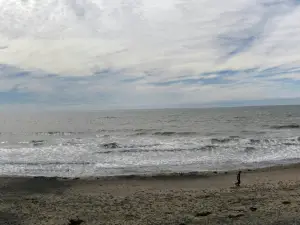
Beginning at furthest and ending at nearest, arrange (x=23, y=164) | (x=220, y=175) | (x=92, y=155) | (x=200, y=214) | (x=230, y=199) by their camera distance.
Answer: (x=92, y=155)
(x=23, y=164)
(x=220, y=175)
(x=230, y=199)
(x=200, y=214)

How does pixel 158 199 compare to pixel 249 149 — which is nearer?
pixel 158 199

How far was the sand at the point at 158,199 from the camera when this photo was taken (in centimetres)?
1027

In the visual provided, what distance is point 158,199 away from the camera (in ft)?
42.6

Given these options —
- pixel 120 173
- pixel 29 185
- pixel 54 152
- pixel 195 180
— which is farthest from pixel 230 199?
pixel 54 152

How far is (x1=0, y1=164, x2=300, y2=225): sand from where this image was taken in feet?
33.7

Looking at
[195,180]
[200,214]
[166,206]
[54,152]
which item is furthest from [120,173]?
[54,152]

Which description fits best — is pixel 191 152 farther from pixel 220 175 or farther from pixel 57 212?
pixel 57 212

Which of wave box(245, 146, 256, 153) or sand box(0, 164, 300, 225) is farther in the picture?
wave box(245, 146, 256, 153)

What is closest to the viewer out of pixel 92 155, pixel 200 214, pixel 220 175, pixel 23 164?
pixel 200 214

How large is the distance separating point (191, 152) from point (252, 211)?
15.2 meters

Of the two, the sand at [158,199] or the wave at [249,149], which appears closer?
the sand at [158,199]

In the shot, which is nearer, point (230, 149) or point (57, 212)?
point (57, 212)

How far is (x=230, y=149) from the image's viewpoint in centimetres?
2700

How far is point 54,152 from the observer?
88.5 ft
